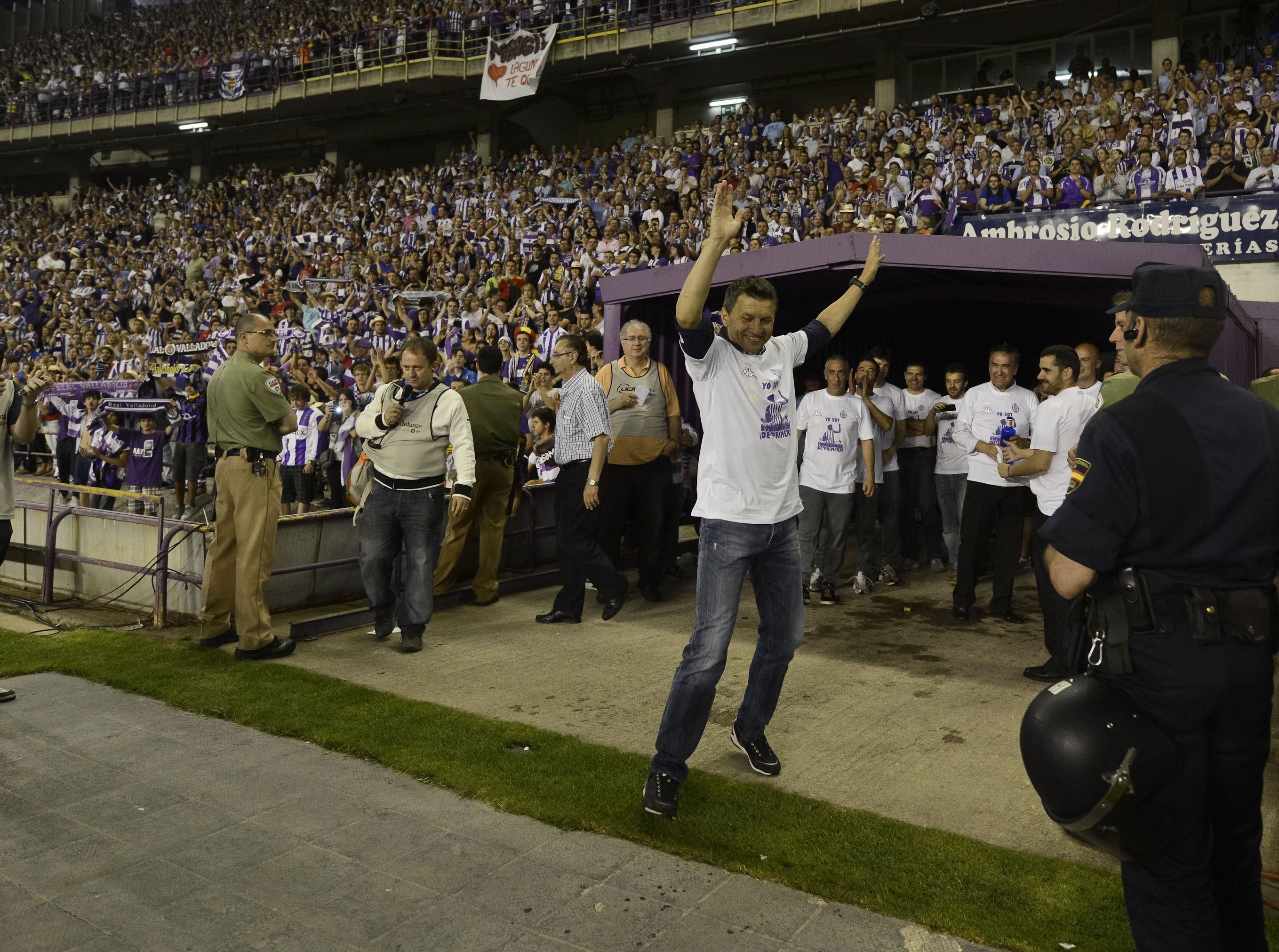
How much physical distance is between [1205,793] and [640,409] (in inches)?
194

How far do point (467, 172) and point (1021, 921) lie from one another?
2394 centimetres

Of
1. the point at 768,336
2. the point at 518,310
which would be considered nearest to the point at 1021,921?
the point at 768,336

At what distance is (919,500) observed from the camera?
8.66 meters

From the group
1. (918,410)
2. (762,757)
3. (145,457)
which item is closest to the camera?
(762,757)

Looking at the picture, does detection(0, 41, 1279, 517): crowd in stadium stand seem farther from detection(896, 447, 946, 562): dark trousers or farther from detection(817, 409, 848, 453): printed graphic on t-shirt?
detection(896, 447, 946, 562): dark trousers

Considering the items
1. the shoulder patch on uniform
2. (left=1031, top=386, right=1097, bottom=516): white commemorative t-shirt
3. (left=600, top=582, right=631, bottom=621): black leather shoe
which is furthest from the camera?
(left=600, top=582, right=631, bottom=621): black leather shoe

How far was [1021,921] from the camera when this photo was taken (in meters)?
2.81

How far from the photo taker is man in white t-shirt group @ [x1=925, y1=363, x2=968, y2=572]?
765cm

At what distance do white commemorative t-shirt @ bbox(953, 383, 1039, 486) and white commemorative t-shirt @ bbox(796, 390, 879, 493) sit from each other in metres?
0.79

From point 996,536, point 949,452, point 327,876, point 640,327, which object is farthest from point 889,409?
point 327,876

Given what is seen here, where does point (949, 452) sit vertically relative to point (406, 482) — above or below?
above

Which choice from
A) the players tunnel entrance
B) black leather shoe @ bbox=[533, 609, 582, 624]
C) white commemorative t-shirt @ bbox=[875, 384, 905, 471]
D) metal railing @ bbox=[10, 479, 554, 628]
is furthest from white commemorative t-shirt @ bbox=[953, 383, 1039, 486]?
metal railing @ bbox=[10, 479, 554, 628]

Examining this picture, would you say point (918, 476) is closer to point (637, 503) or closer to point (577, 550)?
point (637, 503)

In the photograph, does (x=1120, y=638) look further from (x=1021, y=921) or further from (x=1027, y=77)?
(x=1027, y=77)
